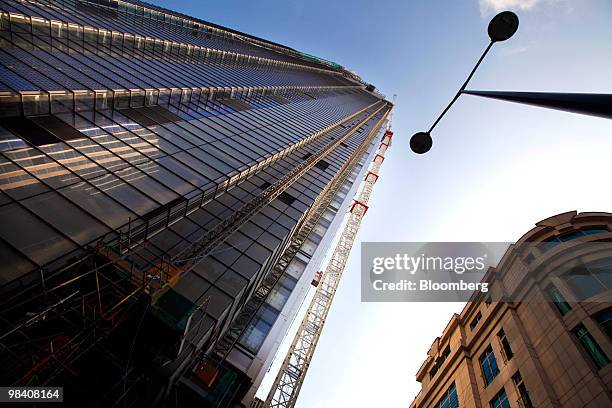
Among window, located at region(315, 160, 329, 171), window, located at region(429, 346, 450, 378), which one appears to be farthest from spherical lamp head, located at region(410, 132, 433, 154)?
window, located at region(315, 160, 329, 171)

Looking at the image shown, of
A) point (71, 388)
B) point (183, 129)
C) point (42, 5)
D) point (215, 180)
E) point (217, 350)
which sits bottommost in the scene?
point (71, 388)

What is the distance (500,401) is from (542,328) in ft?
18.1

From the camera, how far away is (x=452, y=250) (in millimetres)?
40219

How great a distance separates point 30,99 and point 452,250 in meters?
37.8

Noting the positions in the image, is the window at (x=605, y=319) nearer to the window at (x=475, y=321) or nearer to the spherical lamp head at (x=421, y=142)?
the window at (x=475, y=321)

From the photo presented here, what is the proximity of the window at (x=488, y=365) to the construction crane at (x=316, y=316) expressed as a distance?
2343cm

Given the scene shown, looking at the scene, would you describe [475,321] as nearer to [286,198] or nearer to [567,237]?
[567,237]

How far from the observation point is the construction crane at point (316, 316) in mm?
45469

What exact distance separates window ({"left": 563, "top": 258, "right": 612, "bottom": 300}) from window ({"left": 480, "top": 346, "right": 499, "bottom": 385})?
26.2ft

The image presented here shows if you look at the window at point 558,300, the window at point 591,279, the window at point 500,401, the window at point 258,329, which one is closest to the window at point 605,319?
the window at point 591,279

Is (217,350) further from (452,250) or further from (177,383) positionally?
(452,250)

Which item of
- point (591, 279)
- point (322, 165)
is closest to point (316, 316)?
point (322, 165)

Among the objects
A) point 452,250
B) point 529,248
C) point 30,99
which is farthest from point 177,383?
point 452,250

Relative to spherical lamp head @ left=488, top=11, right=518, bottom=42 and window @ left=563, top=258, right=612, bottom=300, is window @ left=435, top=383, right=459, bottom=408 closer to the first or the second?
window @ left=563, top=258, right=612, bottom=300
